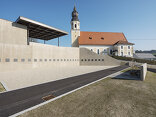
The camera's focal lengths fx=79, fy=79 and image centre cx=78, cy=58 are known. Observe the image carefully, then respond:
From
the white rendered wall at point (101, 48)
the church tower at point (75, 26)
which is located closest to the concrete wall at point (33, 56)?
the white rendered wall at point (101, 48)

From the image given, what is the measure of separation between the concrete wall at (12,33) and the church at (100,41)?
1116 inches

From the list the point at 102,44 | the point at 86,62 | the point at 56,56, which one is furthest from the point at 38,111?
the point at 102,44

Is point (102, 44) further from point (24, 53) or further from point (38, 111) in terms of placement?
point (38, 111)

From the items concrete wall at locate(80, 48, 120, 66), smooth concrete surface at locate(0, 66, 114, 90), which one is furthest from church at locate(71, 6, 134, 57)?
smooth concrete surface at locate(0, 66, 114, 90)

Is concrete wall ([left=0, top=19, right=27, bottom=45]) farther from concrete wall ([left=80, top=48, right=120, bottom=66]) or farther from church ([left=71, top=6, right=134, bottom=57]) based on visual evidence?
church ([left=71, top=6, right=134, bottom=57])

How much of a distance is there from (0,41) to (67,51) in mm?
15399

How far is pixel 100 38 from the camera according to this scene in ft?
153

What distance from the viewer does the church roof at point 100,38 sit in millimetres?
44206

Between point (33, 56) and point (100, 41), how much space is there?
121 feet

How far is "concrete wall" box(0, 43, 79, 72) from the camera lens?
14675mm

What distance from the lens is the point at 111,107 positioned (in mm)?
4207

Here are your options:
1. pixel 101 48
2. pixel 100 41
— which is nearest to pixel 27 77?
pixel 101 48

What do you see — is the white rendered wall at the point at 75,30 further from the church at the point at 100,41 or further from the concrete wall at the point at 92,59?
the concrete wall at the point at 92,59

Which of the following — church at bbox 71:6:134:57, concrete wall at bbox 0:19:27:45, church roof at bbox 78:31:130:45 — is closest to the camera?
concrete wall at bbox 0:19:27:45
